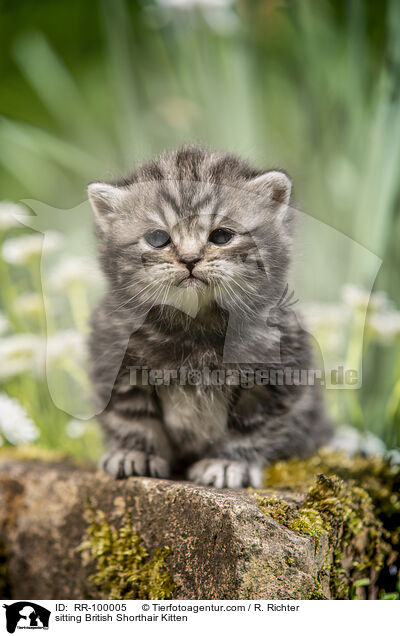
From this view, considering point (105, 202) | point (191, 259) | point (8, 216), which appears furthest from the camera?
point (8, 216)

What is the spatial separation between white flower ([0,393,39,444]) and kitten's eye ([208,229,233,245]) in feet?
2.11

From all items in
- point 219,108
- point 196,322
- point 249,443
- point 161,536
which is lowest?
point 161,536

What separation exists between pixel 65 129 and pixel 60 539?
77cm

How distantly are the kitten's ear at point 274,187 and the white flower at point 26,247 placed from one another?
0.40 m

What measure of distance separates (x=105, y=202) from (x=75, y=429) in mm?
598

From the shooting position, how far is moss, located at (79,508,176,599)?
30.7 inches

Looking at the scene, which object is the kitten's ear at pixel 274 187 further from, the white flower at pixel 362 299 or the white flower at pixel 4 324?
the white flower at pixel 4 324

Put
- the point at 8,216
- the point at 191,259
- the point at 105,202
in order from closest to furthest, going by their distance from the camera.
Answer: the point at 191,259 < the point at 105,202 < the point at 8,216

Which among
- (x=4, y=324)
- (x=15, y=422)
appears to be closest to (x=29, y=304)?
(x=4, y=324)

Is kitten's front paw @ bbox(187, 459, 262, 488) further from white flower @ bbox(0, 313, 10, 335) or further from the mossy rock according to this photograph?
white flower @ bbox(0, 313, 10, 335)

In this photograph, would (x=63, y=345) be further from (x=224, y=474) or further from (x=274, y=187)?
(x=274, y=187)
